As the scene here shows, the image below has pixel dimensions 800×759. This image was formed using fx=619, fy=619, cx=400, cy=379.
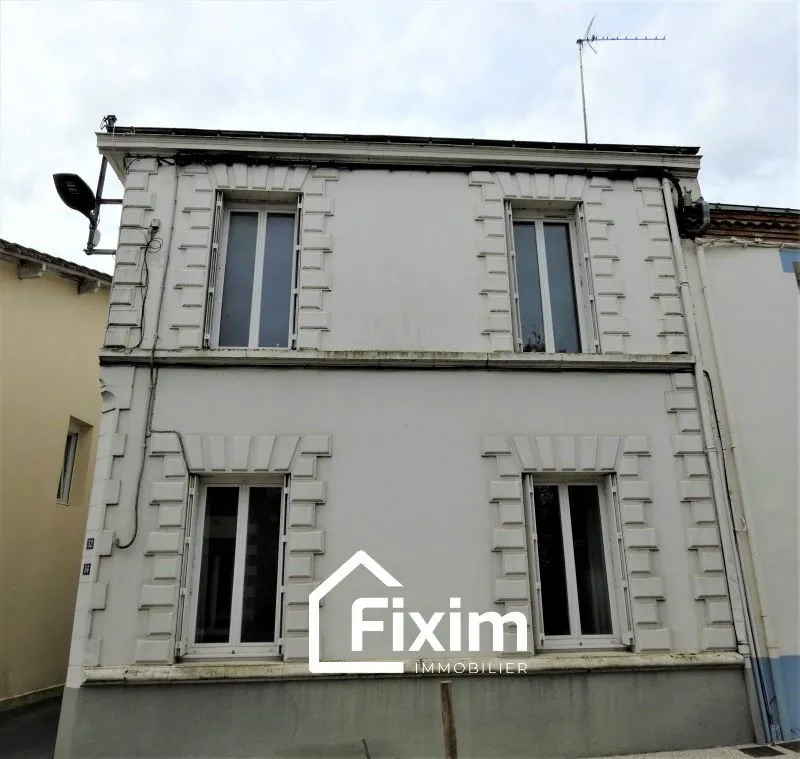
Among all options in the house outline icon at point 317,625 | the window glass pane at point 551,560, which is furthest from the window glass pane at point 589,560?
the house outline icon at point 317,625

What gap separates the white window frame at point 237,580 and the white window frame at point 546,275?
3.16 meters

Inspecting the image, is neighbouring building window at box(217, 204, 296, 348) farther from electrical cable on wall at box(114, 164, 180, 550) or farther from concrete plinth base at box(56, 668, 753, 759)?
concrete plinth base at box(56, 668, 753, 759)

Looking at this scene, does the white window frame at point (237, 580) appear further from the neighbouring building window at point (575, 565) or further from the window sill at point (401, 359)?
the neighbouring building window at point (575, 565)

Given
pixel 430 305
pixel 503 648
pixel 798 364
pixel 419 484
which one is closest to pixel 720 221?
pixel 798 364

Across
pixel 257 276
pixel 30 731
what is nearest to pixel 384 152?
pixel 257 276

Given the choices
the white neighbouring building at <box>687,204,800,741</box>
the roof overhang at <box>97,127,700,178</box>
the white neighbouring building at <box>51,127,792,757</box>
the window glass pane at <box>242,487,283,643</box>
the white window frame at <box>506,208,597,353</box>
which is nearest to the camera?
the white neighbouring building at <box>51,127,792,757</box>

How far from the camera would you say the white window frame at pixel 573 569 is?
6020mm

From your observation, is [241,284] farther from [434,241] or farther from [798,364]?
[798,364]

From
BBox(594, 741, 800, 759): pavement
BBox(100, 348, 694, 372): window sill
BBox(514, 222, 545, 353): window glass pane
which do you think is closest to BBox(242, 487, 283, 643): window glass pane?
BBox(100, 348, 694, 372): window sill

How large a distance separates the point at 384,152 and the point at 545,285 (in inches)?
98.6

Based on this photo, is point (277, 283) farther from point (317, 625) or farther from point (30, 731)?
point (30, 731)

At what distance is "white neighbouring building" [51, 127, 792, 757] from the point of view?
567cm

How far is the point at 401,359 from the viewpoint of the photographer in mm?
6559

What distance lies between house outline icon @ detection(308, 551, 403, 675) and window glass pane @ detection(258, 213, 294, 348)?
2479 mm
